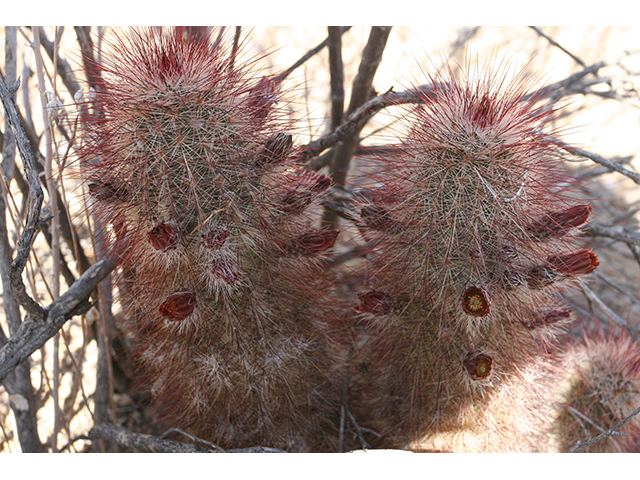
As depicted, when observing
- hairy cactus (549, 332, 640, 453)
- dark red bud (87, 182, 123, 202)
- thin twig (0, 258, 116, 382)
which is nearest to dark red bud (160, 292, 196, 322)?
dark red bud (87, 182, 123, 202)

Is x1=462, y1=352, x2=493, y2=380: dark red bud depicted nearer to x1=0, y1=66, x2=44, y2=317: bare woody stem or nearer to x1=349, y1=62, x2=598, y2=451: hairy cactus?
x1=349, y1=62, x2=598, y2=451: hairy cactus

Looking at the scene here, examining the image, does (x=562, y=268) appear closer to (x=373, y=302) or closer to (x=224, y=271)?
(x=373, y=302)

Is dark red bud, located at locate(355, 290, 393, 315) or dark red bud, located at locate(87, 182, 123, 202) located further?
dark red bud, located at locate(355, 290, 393, 315)

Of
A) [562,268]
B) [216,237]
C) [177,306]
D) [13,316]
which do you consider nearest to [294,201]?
[216,237]

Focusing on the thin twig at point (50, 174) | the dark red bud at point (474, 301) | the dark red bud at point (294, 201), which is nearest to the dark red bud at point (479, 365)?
the dark red bud at point (474, 301)

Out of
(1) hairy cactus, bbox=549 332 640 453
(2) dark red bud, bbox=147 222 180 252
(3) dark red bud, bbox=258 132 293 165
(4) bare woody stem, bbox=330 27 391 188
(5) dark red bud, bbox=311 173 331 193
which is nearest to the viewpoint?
(2) dark red bud, bbox=147 222 180 252

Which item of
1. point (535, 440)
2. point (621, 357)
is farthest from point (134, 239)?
point (621, 357)

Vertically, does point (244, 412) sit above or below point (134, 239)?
below

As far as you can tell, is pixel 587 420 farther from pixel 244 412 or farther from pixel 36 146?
pixel 36 146
